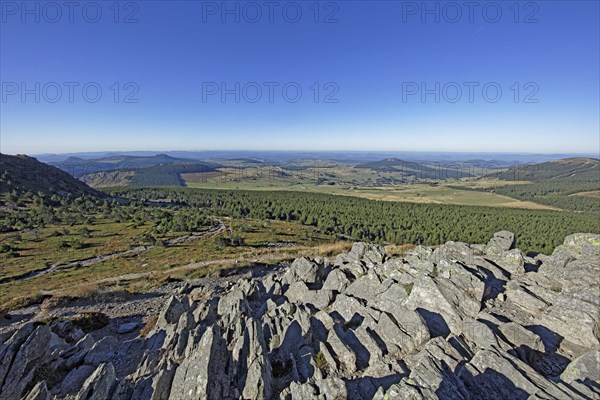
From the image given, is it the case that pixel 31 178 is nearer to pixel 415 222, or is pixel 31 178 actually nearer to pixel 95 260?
pixel 95 260

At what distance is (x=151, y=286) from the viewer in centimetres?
3700

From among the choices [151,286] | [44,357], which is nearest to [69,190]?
[151,286]

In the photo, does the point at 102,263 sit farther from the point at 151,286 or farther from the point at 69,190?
the point at 69,190

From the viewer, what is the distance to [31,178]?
464 ft

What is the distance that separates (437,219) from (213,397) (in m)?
115

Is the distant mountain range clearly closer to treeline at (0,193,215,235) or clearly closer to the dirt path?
treeline at (0,193,215,235)

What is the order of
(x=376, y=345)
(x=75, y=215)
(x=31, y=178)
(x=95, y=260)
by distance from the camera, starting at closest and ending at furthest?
(x=376, y=345) → (x=95, y=260) → (x=75, y=215) → (x=31, y=178)

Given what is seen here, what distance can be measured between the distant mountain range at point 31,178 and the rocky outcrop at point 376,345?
147669mm

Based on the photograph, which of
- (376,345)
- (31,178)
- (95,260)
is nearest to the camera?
(376,345)

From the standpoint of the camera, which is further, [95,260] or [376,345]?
[95,260]

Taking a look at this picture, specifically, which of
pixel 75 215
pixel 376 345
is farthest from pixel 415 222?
pixel 75 215

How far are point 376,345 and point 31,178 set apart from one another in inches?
7398

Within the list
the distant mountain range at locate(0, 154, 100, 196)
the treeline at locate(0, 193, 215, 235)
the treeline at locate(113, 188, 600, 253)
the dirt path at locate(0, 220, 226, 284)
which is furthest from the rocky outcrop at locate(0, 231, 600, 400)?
the distant mountain range at locate(0, 154, 100, 196)

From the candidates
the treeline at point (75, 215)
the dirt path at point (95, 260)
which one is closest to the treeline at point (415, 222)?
the treeline at point (75, 215)
